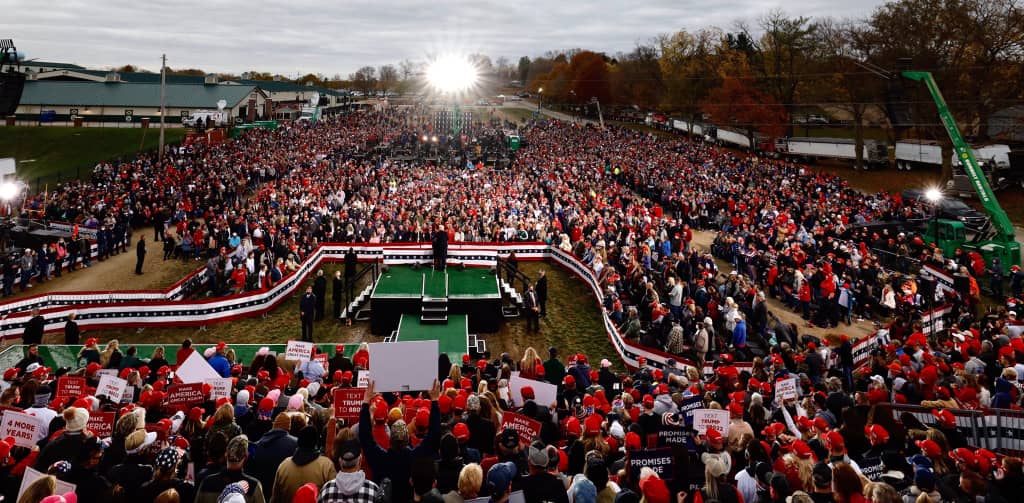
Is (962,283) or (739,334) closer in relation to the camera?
(739,334)

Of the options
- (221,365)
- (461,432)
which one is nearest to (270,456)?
(461,432)

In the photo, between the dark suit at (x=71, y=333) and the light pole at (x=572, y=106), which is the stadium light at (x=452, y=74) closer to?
the light pole at (x=572, y=106)

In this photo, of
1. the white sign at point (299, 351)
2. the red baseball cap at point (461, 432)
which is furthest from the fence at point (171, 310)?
the white sign at point (299, 351)

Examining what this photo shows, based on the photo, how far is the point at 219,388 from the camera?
8.12 metres

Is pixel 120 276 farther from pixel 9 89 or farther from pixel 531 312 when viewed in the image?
pixel 9 89

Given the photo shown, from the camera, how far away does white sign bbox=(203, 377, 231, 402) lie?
807 cm

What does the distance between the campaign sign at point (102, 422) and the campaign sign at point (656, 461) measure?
6.35m

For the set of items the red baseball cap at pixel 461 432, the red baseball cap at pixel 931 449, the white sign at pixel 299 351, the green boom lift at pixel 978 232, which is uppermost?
the green boom lift at pixel 978 232

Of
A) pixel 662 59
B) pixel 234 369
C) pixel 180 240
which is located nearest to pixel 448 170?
pixel 180 240

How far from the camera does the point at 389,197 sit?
28.4 metres

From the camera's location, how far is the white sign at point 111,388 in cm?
786

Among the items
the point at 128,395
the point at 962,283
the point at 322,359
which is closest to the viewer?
the point at 128,395

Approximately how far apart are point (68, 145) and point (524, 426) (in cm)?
6565

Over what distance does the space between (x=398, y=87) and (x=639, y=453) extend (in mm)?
159981
